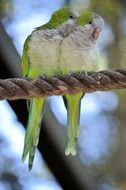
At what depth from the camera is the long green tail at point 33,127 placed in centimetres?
135

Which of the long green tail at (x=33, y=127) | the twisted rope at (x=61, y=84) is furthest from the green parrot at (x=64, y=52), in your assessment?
the twisted rope at (x=61, y=84)

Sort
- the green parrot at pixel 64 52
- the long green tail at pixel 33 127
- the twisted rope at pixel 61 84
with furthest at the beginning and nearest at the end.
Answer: the green parrot at pixel 64 52 → the long green tail at pixel 33 127 → the twisted rope at pixel 61 84

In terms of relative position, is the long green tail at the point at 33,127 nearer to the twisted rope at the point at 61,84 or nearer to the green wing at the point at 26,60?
the green wing at the point at 26,60

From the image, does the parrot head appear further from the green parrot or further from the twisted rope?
the twisted rope

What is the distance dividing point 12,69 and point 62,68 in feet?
0.44

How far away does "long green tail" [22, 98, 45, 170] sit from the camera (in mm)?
1346

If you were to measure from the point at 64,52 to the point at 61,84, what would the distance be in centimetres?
40

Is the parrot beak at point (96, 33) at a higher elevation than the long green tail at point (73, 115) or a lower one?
higher

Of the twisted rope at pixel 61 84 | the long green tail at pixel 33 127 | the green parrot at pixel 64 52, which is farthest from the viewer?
the green parrot at pixel 64 52

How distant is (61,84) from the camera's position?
1093mm

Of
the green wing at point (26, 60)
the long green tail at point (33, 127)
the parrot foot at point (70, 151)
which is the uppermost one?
the green wing at point (26, 60)

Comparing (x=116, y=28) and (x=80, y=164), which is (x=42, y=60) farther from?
(x=116, y=28)

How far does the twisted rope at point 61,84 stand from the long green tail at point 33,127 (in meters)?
0.28

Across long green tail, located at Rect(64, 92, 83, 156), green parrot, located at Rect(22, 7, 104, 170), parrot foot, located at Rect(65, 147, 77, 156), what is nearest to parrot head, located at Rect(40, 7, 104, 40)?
green parrot, located at Rect(22, 7, 104, 170)
